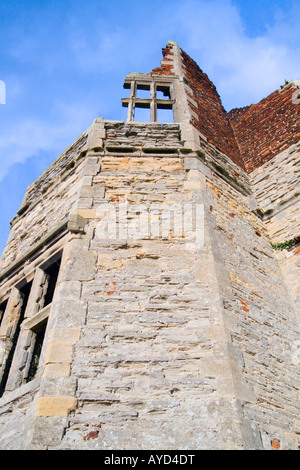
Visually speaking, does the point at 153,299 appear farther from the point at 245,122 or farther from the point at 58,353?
the point at 245,122

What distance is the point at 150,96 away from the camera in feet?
25.7

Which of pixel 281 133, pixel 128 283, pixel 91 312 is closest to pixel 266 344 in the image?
pixel 128 283

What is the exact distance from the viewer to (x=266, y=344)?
416cm

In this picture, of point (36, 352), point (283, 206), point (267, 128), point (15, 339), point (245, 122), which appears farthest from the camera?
point (245, 122)

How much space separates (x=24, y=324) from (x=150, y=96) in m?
5.32

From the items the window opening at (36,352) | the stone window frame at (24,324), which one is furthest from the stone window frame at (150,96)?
the window opening at (36,352)

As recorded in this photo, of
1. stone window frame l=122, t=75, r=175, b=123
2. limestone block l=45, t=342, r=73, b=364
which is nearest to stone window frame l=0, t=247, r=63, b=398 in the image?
limestone block l=45, t=342, r=73, b=364

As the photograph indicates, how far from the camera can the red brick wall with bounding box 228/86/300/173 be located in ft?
25.9

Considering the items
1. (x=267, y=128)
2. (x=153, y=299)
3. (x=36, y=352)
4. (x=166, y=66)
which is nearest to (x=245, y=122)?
(x=267, y=128)

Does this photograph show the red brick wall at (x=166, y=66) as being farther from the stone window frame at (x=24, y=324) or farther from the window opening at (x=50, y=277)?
the stone window frame at (x=24, y=324)

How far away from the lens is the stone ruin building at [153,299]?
314 centimetres

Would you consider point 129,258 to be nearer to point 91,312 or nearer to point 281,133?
point 91,312

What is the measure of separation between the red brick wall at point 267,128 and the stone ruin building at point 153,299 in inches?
30.9
